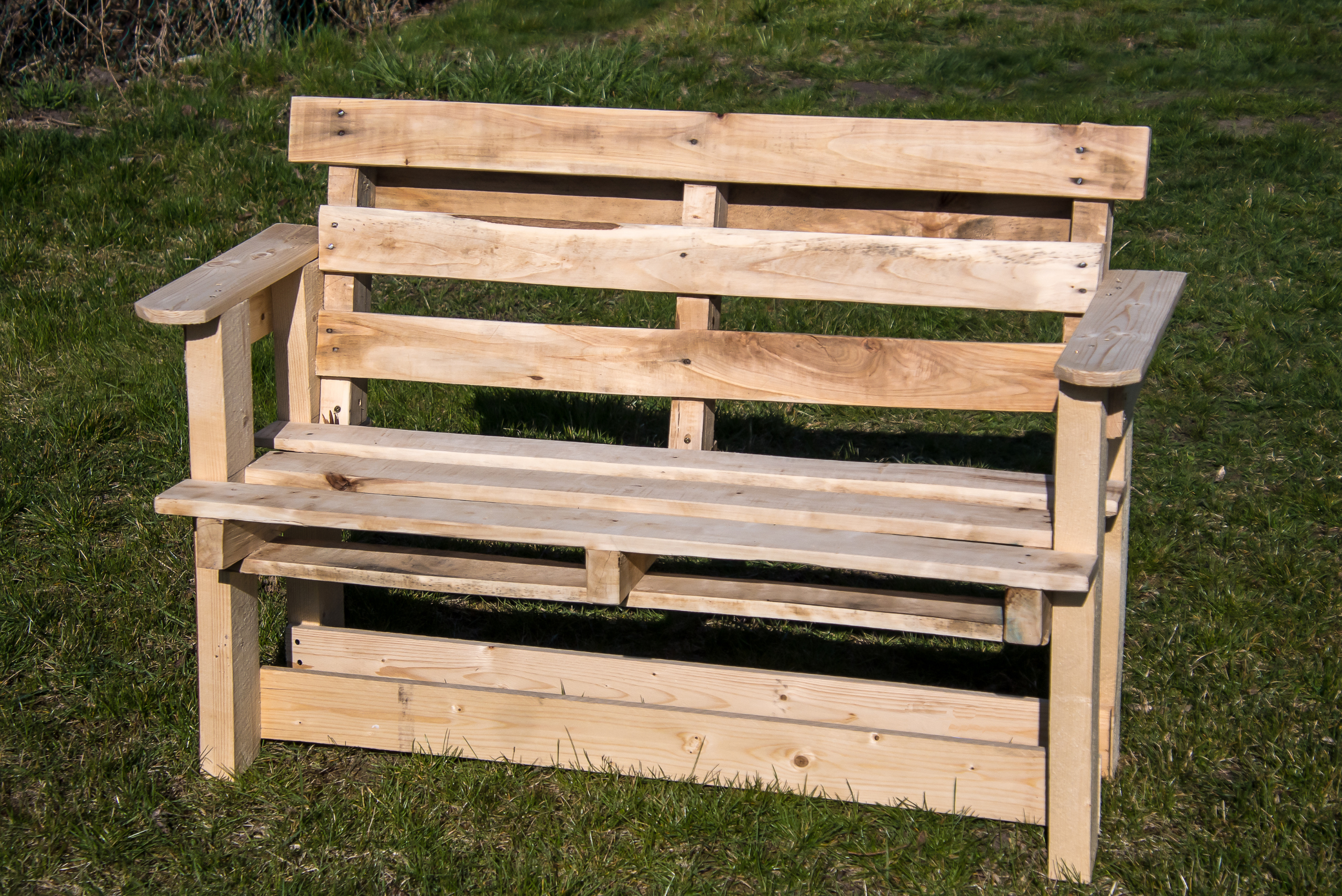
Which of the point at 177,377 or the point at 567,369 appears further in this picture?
the point at 177,377

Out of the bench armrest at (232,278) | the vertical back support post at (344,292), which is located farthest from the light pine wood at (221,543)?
the vertical back support post at (344,292)

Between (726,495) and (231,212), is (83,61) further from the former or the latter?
(726,495)

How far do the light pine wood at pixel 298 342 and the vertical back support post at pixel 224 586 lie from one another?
0.91 feet

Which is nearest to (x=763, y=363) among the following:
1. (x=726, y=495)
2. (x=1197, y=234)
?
(x=726, y=495)

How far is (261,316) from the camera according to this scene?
2.72 metres

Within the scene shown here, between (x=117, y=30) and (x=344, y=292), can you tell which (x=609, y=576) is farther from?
(x=117, y=30)

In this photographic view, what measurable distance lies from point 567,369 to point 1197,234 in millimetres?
3343

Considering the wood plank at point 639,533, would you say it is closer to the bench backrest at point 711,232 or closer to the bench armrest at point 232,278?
the bench armrest at point 232,278

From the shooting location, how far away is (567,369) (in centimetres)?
283

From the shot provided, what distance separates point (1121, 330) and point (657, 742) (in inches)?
46.3

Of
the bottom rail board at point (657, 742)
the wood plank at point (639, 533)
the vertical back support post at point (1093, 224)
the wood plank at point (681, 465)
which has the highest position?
the vertical back support post at point (1093, 224)

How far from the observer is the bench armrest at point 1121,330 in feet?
6.57

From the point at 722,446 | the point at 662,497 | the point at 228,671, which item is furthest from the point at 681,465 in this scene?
the point at 722,446

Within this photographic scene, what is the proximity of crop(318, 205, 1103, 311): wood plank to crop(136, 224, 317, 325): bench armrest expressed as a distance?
89mm
